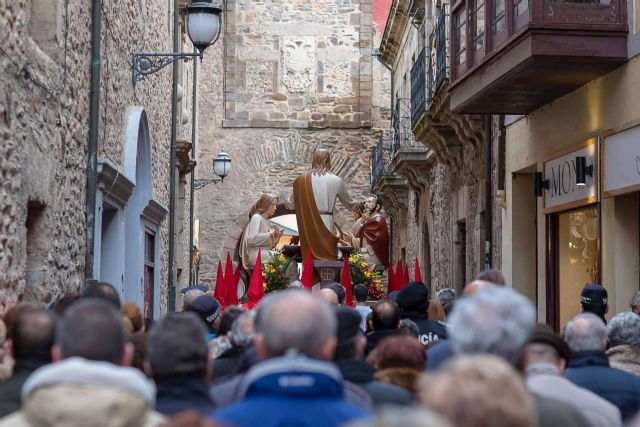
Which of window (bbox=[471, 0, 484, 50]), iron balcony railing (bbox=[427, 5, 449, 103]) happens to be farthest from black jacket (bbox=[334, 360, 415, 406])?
iron balcony railing (bbox=[427, 5, 449, 103])

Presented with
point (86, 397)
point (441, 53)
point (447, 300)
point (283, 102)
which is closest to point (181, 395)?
point (86, 397)

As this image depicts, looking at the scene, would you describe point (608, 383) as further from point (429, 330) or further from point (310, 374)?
point (429, 330)

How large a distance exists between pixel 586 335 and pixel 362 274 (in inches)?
416

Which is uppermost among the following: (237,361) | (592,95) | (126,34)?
(126,34)

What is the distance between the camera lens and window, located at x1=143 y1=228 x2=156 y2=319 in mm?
18641

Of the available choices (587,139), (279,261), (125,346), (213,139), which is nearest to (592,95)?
(587,139)

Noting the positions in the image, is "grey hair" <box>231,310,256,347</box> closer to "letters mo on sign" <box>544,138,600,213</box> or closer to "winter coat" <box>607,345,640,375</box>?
"winter coat" <box>607,345,640,375</box>

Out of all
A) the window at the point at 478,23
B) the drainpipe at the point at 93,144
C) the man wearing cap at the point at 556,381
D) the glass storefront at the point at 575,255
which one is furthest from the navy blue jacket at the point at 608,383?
the window at the point at 478,23

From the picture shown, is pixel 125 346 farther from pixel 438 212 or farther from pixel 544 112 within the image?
pixel 438 212

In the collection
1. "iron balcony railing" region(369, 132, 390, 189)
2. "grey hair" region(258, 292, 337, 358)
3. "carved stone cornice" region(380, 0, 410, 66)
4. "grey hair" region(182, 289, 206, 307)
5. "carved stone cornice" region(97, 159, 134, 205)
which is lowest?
"grey hair" region(182, 289, 206, 307)

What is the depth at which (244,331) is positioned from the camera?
21.1 ft

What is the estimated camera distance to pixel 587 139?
13.5 metres

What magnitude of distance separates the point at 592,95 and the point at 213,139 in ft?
74.7

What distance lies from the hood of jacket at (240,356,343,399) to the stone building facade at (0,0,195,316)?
609cm
